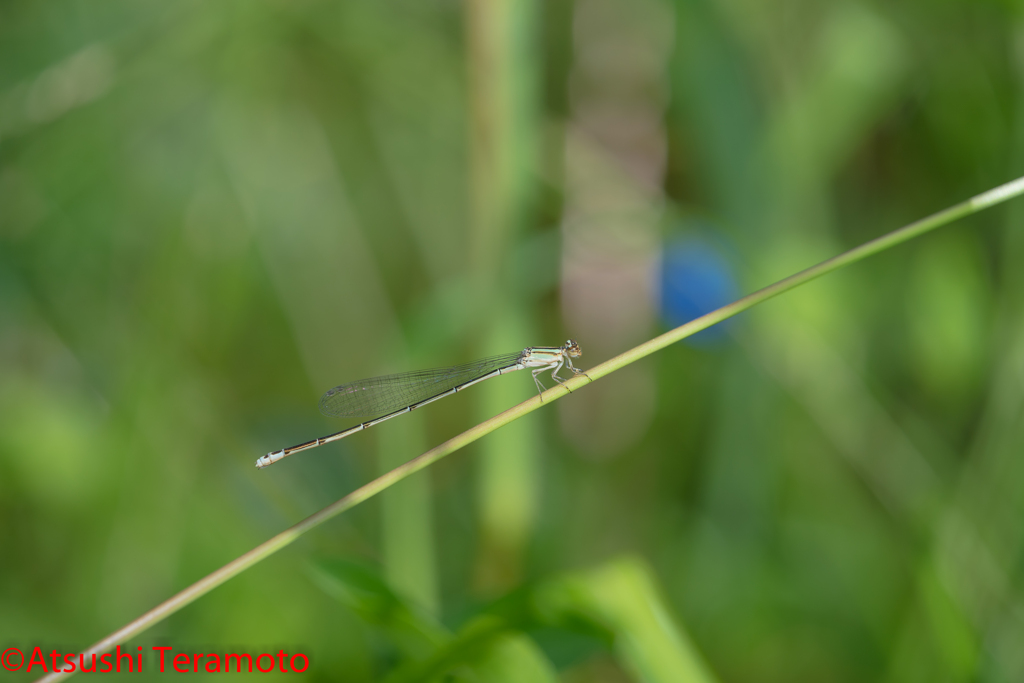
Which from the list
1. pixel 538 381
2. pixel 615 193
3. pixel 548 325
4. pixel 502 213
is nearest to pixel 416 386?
pixel 538 381

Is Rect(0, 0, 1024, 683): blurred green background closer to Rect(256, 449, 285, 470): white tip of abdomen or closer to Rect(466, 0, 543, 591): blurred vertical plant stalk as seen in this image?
Rect(466, 0, 543, 591): blurred vertical plant stalk

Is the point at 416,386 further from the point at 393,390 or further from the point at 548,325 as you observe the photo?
the point at 548,325

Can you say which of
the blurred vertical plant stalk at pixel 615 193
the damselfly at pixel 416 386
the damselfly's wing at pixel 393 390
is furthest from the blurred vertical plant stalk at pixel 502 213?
the blurred vertical plant stalk at pixel 615 193

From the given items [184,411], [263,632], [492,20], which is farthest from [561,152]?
[263,632]

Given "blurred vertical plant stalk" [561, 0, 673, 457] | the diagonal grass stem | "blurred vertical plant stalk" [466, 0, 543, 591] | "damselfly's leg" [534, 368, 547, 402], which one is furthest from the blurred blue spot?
the diagonal grass stem

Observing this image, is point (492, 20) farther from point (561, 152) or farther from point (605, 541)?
point (605, 541)
